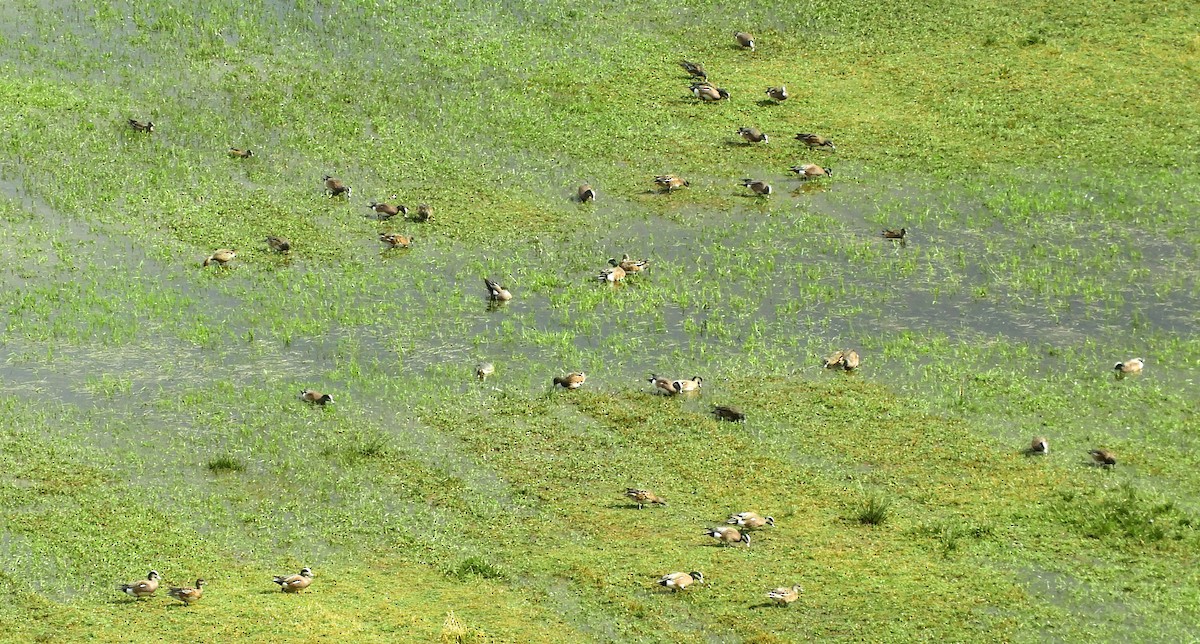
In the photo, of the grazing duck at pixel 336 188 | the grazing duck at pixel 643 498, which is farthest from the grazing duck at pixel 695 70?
the grazing duck at pixel 643 498

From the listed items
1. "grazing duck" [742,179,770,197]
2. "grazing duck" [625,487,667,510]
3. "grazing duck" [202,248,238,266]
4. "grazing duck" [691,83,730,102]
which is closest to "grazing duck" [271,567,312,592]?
"grazing duck" [625,487,667,510]

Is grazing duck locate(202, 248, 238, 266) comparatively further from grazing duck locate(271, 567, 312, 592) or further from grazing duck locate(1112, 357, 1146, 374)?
grazing duck locate(1112, 357, 1146, 374)

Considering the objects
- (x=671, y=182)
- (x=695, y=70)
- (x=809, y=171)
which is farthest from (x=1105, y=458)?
(x=695, y=70)

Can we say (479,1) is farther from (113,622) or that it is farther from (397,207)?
(113,622)

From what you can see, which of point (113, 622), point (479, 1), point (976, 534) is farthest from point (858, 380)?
point (479, 1)

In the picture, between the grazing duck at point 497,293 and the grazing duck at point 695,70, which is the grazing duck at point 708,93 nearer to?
the grazing duck at point 695,70

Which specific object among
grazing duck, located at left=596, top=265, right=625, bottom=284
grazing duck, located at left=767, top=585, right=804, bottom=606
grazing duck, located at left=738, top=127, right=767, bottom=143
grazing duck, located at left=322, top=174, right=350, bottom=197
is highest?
grazing duck, located at left=738, top=127, right=767, bottom=143
